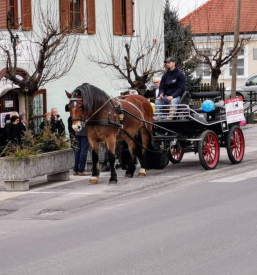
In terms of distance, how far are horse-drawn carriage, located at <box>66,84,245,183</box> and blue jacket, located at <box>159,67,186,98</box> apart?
0.62ft

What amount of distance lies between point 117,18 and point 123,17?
521mm

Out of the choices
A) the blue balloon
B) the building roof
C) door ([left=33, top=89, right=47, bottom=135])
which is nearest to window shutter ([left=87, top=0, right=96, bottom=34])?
door ([left=33, top=89, right=47, bottom=135])

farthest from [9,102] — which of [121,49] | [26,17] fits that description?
[121,49]

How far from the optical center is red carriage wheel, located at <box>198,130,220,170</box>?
1505cm

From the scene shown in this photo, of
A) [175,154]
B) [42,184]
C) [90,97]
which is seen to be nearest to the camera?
[90,97]

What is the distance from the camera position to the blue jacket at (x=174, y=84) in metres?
15.8

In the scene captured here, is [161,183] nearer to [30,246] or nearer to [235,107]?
[235,107]

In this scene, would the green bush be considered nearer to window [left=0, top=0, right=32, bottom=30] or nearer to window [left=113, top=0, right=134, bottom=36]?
window [left=0, top=0, right=32, bottom=30]

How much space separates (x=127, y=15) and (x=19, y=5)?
478 centimetres

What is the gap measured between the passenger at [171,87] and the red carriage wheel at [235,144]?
53.1 inches

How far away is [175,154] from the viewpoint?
56.1ft

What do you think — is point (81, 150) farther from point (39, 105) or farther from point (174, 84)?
point (39, 105)

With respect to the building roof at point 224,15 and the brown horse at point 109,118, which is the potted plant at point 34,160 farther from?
the building roof at point 224,15

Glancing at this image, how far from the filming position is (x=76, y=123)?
13742 millimetres
